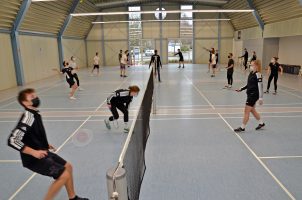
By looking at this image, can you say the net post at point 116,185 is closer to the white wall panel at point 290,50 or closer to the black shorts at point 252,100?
the black shorts at point 252,100

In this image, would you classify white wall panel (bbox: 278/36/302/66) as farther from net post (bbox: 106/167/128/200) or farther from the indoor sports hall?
net post (bbox: 106/167/128/200)

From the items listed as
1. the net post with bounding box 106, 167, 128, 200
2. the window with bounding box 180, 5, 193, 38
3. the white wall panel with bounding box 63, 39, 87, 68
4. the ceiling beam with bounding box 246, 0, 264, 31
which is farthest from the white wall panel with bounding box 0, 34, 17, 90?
the window with bounding box 180, 5, 193, 38

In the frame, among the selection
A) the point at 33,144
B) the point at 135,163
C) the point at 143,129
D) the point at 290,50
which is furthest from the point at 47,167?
the point at 290,50

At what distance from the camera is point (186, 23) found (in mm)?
32094

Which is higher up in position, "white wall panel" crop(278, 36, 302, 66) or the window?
the window

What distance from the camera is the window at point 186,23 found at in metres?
31.6

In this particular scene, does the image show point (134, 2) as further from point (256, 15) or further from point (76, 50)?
point (256, 15)

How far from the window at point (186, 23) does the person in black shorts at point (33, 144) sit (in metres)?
29.9

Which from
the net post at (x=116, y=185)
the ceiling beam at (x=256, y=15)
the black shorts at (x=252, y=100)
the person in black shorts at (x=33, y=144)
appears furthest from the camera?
the ceiling beam at (x=256, y=15)

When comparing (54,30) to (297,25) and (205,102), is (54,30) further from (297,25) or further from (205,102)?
(297,25)

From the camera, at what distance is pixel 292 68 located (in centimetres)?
2066

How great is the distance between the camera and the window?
3162 centimetres

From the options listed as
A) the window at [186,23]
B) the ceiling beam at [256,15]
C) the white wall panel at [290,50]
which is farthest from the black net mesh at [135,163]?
the window at [186,23]

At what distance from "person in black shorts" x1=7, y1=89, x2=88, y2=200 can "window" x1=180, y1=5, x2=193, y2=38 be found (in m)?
A: 29.9
